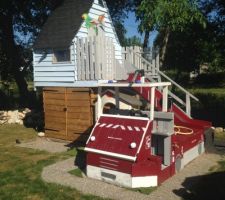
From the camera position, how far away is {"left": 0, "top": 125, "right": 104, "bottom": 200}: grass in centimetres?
802

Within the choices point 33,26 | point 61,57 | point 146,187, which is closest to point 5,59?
point 33,26

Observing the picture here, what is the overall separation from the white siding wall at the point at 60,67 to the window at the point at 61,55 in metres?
0.17

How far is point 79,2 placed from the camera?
14.5 meters

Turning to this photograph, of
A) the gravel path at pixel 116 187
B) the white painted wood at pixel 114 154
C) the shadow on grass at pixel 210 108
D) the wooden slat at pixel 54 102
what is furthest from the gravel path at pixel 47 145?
the shadow on grass at pixel 210 108

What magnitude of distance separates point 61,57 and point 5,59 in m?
9.73

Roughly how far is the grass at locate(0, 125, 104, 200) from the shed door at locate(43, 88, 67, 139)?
1511 mm

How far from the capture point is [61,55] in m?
13.6

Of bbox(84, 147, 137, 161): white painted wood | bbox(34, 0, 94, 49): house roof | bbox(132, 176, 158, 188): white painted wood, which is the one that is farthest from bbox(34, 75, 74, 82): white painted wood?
bbox(132, 176, 158, 188): white painted wood

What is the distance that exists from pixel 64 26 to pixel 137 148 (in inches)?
293

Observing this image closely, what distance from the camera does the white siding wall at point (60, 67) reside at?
12828mm

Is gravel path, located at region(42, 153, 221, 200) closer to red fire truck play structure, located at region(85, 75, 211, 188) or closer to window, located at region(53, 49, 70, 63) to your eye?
red fire truck play structure, located at region(85, 75, 211, 188)

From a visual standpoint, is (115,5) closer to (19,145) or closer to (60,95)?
(60,95)

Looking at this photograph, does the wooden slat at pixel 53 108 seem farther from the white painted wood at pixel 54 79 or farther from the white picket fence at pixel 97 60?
the white picket fence at pixel 97 60

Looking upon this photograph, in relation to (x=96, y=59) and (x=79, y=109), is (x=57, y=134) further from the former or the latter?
(x=96, y=59)
